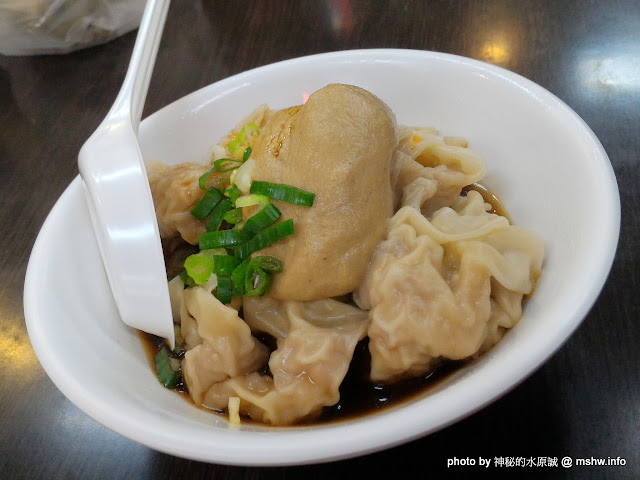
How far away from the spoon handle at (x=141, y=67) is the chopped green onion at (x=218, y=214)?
Answer: 1.23ft

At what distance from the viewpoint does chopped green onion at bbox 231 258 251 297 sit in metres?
1.44

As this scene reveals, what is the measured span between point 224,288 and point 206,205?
0.33 metres

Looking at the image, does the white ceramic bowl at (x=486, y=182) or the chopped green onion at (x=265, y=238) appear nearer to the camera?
the white ceramic bowl at (x=486, y=182)

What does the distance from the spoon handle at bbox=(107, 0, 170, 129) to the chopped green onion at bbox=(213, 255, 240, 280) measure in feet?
1.85

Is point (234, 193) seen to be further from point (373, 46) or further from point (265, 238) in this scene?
point (373, 46)

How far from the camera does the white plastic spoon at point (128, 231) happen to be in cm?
142

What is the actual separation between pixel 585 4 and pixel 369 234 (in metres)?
2.51

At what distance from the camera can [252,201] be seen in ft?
4.78

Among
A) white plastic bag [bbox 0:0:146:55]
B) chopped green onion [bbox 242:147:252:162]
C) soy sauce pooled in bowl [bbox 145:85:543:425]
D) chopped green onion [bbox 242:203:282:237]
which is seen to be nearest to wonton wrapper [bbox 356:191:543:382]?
soy sauce pooled in bowl [bbox 145:85:543:425]

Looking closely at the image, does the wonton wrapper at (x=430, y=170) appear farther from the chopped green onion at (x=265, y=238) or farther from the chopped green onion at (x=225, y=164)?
the chopped green onion at (x=225, y=164)

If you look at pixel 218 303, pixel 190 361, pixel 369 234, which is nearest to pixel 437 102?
pixel 369 234

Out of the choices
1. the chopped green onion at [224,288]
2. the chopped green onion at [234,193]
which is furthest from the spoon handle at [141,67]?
the chopped green onion at [224,288]

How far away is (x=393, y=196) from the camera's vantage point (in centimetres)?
158

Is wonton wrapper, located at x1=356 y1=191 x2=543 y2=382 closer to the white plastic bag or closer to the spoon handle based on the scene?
the spoon handle
